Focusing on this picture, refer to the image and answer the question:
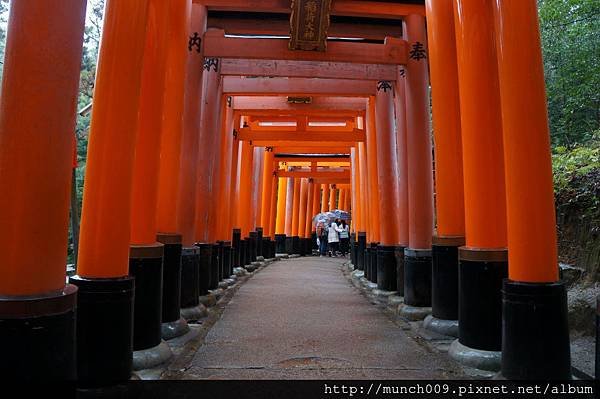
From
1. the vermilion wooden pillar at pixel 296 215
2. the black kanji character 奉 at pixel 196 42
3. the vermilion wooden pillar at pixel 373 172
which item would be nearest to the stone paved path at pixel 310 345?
the vermilion wooden pillar at pixel 373 172

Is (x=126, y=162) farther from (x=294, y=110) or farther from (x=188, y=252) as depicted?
(x=294, y=110)

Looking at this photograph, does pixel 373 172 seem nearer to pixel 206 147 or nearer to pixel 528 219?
pixel 206 147

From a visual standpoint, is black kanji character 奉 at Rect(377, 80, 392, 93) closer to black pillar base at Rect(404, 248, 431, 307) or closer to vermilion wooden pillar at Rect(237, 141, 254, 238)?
black pillar base at Rect(404, 248, 431, 307)

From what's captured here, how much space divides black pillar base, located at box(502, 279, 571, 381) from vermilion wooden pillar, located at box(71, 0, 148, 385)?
277 centimetres

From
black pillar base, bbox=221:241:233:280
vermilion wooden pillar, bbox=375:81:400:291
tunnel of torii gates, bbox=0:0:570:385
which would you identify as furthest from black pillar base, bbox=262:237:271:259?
vermilion wooden pillar, bbox=375:81:400:291

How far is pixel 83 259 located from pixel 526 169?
10.6 feet

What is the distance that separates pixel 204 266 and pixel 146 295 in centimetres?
360

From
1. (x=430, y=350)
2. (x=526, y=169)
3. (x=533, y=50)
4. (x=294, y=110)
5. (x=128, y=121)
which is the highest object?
(x=294, y=110)

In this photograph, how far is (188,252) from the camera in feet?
20.4

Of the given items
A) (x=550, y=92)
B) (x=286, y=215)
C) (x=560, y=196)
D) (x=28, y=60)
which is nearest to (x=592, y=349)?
(x=560, y=196)

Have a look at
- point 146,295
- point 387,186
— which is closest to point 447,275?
point 146,295

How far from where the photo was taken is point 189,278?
6160mm

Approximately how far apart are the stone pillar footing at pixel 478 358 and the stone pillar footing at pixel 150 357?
256cm

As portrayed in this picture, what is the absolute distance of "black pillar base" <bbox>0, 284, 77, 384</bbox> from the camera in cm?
215
